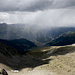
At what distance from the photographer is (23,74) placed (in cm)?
5009

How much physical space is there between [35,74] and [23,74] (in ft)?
17.8

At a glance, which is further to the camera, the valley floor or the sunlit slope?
the sunlit slope

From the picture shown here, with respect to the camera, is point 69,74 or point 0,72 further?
point 69,74

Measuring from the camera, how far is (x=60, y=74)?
47.8 m

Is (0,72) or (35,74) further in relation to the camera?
(35,74)

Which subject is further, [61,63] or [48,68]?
[61,63]

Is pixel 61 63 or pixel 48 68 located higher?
pixel 48 68

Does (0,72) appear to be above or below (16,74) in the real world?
above

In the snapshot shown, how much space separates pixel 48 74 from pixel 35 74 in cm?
558

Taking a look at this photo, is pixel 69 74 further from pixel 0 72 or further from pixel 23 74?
pixel 0 72

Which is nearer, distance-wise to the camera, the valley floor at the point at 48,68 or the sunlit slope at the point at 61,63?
the valley floor at the point at 48,68

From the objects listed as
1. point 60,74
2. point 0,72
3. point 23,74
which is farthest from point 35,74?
point 0,72

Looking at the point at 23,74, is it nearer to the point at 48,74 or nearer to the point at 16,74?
the point at 16,74

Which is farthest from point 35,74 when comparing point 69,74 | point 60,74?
point 69,74
